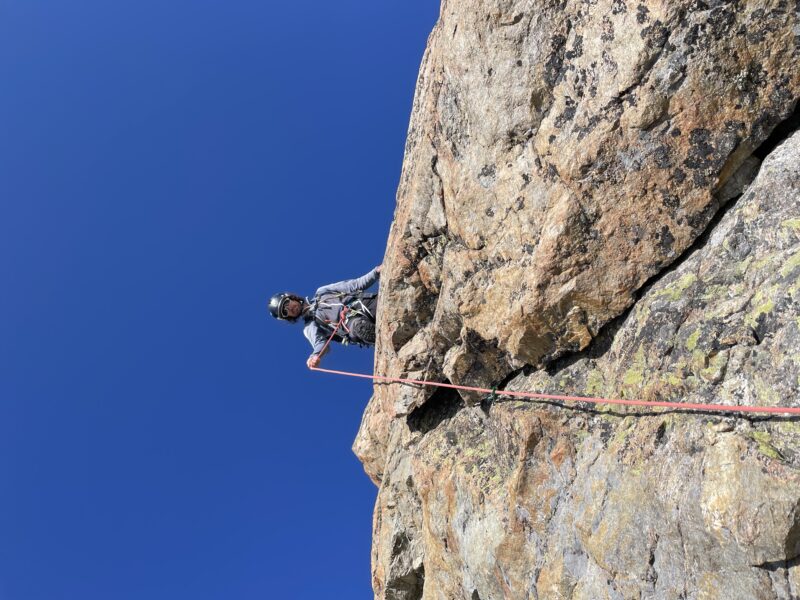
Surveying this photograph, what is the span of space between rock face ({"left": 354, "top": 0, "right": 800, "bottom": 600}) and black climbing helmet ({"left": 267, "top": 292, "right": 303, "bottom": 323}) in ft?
16.4

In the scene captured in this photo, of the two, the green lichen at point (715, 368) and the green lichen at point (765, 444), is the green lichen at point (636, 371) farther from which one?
the green lichen at point (765, 444)

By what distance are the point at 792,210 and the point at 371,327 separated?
7.71m

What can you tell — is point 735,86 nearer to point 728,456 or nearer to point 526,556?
point 728,456

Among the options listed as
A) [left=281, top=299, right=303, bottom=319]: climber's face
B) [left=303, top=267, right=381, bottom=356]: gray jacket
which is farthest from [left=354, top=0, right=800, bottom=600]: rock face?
[left=281, top=299, right=303, bottom=319]: climber's face

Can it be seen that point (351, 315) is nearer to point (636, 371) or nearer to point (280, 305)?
point (280, 305)

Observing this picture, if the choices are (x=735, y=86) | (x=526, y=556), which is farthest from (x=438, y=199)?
(x=526, y=556)

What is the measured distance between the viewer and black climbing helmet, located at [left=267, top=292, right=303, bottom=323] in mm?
11906

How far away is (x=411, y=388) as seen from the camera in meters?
8.46

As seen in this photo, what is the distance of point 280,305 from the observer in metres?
11.9

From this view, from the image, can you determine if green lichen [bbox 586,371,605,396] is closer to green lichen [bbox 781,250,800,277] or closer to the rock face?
the rock face

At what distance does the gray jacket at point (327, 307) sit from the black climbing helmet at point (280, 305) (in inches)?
16.9

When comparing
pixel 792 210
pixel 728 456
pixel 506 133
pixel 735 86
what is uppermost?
pixel 506 133

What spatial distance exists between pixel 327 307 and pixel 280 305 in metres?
1.12

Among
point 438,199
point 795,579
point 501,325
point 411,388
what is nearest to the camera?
point 795,579
